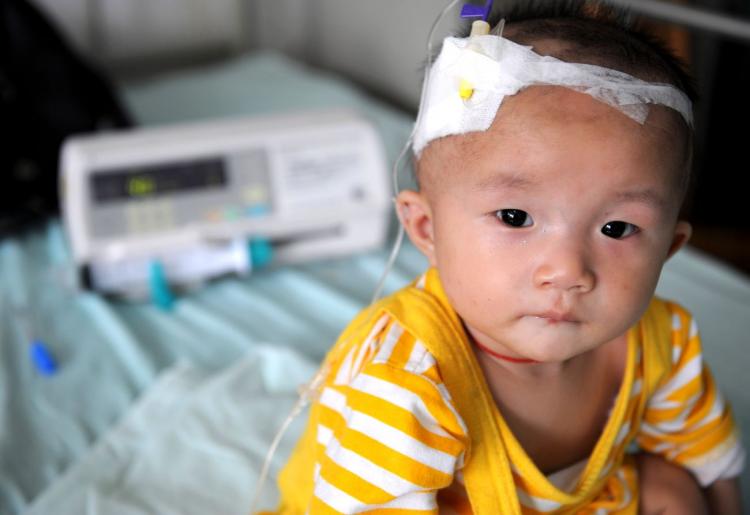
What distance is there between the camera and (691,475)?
A: 35.9 inches

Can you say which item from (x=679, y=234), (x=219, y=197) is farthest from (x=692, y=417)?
(x=219, y=197)

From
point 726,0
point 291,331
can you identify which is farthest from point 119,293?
point 726,0

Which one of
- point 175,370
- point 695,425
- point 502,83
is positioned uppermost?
point 502,83

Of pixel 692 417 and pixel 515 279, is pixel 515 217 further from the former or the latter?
pixel 692 417

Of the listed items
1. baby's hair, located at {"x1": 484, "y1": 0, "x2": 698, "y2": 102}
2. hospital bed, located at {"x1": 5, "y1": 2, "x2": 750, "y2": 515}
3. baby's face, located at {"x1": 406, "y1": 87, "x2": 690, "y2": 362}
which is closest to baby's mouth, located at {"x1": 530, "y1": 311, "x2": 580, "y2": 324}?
baby's face, located at {"x1": 406, "y1": 87, "x2": 690, "y2": 362}

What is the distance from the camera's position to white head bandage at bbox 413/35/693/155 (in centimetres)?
66

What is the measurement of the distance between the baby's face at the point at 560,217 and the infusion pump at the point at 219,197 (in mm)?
769

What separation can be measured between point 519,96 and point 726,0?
200 cm

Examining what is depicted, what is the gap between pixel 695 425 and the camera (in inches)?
35.1

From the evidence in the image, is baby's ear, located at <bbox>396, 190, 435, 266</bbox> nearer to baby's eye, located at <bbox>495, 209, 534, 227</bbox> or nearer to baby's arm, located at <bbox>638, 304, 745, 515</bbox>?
baby's eye, located at <bbox>495, 209, 534, 227</bbox>

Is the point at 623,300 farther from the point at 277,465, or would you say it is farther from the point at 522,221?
the point at 277,465

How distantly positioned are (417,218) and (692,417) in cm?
39

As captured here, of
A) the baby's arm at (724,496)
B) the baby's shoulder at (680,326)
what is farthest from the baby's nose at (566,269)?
the baby's arm at (724,496)

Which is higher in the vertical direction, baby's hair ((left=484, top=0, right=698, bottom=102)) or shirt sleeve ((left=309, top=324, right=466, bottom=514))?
baby's hair ((left=484, top=0, right=698, bottom=102))
